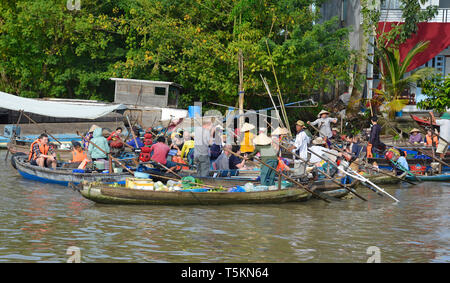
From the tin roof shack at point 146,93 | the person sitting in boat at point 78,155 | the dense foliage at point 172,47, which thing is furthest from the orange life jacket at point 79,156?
the tin roof shack at point 146,93

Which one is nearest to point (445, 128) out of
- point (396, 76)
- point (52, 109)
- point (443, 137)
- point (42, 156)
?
point (443, 137)

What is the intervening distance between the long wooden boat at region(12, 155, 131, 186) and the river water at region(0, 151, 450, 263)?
66 cm

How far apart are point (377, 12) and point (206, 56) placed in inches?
319

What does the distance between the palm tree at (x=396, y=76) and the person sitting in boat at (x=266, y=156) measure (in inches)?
543

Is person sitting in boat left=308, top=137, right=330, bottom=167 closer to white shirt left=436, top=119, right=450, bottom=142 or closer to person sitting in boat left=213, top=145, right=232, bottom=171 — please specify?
person sitting in boat left=213, top=145, right=232, bottom=171

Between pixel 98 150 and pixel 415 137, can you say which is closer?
pixel 98 150

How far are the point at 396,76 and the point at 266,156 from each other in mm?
15039

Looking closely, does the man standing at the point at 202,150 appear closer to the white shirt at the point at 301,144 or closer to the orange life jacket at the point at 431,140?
the white shirt at the point at 301,144

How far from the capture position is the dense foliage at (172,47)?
2906 centimetres

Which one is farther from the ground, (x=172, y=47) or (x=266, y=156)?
(x=172, y=47)

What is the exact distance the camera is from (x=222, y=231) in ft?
42.4

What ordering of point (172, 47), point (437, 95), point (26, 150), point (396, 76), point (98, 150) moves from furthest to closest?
point (172, 47) < point (396, 76) < point (437, 95) < point (26, 150) < point (98, 150)

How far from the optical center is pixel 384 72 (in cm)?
3012

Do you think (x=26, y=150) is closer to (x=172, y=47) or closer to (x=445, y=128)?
(x=172, y=47)
